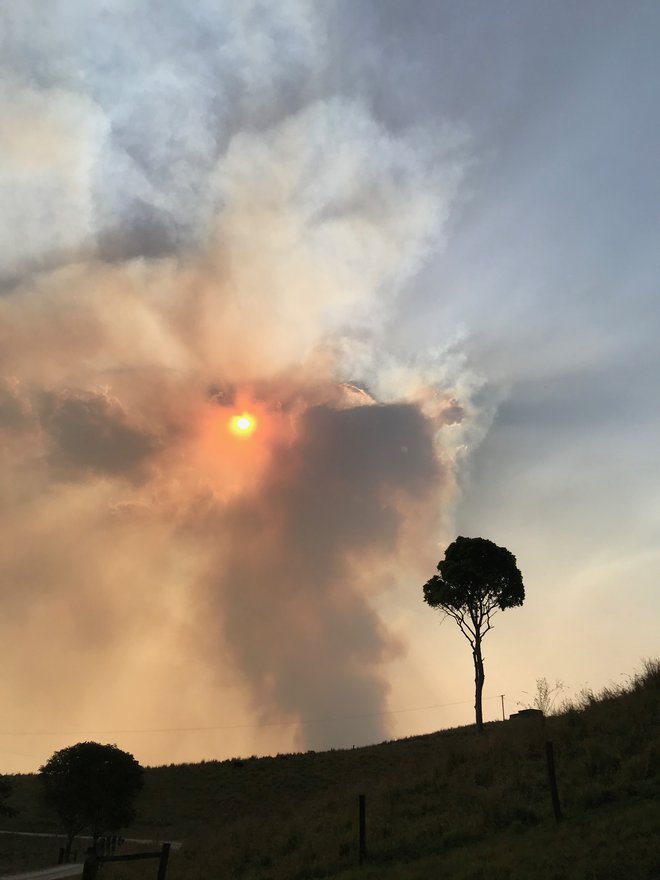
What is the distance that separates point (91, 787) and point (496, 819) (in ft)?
154

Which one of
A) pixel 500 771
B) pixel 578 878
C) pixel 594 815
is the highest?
pixel 500 771

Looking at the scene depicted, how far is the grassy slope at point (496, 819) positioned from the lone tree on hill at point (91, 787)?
29717 millimetres

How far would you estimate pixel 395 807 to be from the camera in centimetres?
2138

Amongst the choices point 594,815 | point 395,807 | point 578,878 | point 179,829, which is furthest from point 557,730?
point 179,829

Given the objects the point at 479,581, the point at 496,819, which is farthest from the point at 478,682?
the point at 496,819

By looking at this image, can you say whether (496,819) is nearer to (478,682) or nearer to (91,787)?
(478,682)

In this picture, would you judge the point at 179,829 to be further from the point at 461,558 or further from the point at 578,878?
the point at 578,878

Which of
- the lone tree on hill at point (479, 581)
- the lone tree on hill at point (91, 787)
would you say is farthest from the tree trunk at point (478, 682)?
the lone tree on hill at point (91, 787)

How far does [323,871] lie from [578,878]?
864 centimetres

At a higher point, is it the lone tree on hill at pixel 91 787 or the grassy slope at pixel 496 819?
the lone tree on hill at pixel 91 787

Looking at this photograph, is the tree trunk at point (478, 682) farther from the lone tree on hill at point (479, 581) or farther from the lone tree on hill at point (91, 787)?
the lone tree on hill at point (91, 787)

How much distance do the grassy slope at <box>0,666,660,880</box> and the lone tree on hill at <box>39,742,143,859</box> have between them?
29.7 metres

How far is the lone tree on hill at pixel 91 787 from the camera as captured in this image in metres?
49.2

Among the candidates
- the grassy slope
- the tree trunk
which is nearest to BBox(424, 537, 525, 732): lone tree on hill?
the tree trunk
